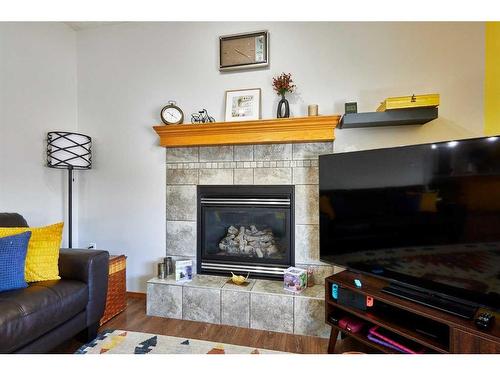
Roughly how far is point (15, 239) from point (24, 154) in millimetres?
1071

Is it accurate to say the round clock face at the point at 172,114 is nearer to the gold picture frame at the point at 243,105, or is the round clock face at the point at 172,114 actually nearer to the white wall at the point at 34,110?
the gold picture frame at the point at 243,105

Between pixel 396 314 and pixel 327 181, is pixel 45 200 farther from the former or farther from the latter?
pixel 396 314

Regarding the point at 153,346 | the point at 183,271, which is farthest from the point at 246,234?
the point at 153,346

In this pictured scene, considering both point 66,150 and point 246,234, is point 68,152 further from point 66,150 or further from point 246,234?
point 246,234

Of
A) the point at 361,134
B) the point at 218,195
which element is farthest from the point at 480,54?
the point at 218,195

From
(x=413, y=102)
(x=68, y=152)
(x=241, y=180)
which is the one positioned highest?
(x=413, y=102)

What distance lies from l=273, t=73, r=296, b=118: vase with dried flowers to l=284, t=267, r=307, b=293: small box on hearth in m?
1.26

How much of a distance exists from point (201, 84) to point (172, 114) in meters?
0.39

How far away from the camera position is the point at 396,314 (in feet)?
4.49

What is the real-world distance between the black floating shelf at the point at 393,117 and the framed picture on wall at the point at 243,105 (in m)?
0.75

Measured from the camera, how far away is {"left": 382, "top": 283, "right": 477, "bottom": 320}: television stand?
114cm

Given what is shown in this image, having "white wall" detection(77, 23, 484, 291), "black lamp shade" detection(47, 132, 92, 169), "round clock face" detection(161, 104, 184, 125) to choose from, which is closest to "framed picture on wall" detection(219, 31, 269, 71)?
"white wall" detection(77, 23, 484, 291)

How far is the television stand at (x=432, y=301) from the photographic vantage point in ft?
3.73

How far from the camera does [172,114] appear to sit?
7.39 ft
